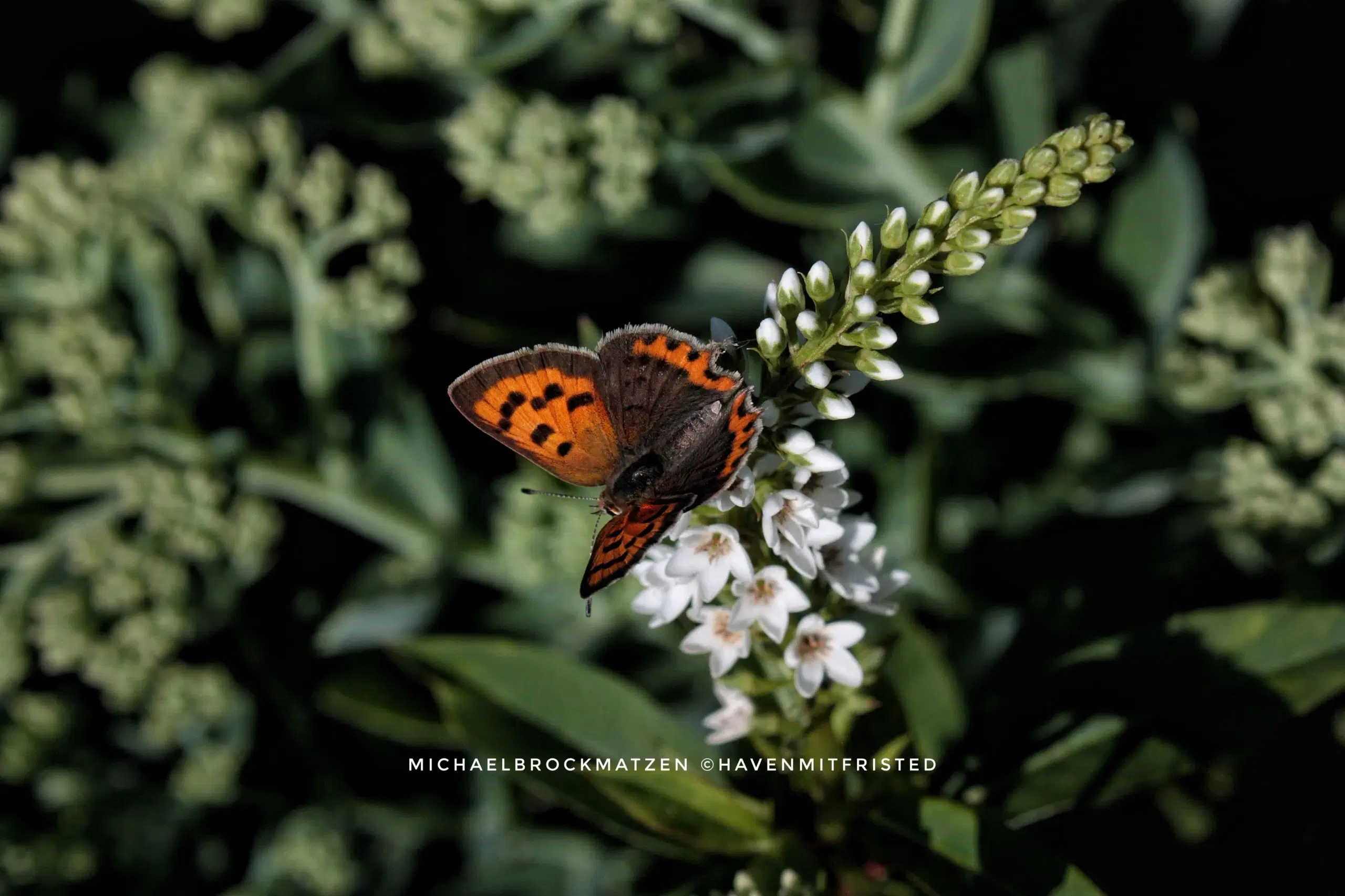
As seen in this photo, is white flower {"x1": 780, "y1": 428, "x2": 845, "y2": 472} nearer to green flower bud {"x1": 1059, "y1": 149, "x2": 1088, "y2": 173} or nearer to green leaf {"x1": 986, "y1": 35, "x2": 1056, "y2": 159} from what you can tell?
green flower bud {"x1": 1059, "y1": 149, "x2": 1088, "y2": 173}

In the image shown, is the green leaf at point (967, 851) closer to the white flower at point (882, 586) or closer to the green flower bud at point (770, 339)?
the white flower at point (882, 586)

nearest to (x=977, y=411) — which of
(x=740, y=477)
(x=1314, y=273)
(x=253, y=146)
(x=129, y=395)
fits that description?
(x=1314, y=273)

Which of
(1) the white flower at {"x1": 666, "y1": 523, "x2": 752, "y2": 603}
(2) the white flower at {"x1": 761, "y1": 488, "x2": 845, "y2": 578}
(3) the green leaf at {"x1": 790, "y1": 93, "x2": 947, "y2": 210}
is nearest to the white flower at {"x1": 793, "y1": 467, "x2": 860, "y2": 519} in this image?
(2) the white flower at {"x1": 761, "y1": 488, "x2": 845, "y2": 578}

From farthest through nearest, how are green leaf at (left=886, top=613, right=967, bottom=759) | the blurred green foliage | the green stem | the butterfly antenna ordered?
the green stem
the blurred green foliage
green leaf at (left=886, top=613, right=967, bottom=759)
the butterfly antenna

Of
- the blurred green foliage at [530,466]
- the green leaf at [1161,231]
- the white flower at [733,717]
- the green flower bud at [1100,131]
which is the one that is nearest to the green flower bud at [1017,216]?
the green flower bud at [1100,131]

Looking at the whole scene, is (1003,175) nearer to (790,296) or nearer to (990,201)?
(990,201)

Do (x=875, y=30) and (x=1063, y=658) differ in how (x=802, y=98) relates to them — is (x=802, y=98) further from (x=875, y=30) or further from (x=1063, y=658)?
(x=1063, y=658)
